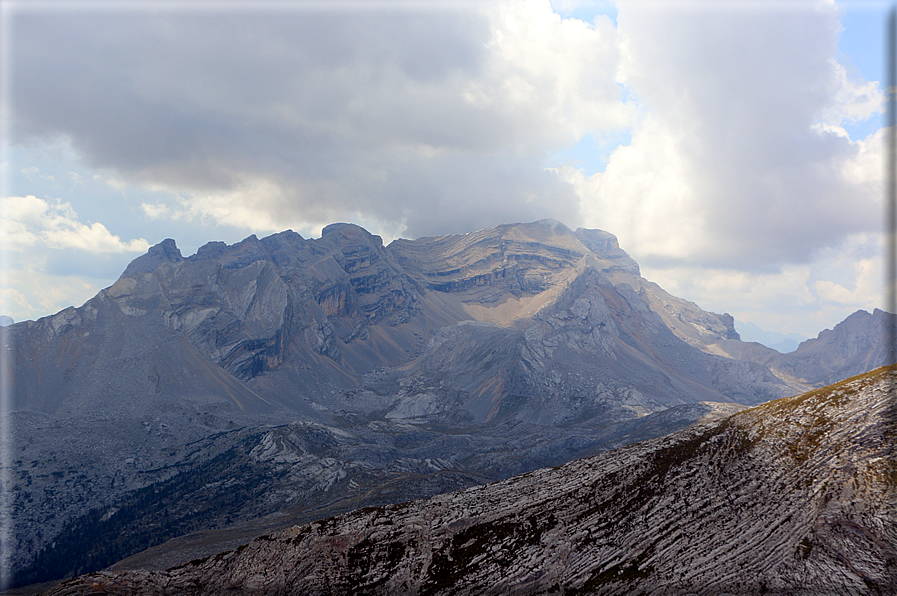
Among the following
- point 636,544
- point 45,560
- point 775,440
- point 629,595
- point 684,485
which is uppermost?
point 775,440

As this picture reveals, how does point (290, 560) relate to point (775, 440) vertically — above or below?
below

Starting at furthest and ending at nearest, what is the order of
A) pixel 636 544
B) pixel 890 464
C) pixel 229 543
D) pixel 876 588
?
1. pixel 229 543
2. pixel 636 544
3. pixel 890 464
4. pixel 876 588

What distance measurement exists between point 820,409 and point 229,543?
189m

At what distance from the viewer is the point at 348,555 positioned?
67312 mm

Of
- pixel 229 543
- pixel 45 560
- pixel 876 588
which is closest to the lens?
pixel 876 588

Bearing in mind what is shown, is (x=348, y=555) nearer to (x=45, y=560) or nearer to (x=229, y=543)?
(x=229, y=543)

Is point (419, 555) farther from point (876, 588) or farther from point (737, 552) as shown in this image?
point (876, 588)

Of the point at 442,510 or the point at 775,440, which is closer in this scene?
the point at 775,440

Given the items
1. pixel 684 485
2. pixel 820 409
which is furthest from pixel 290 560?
pixel 820 409

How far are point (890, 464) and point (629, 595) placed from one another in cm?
3039

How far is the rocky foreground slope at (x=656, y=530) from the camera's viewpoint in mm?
51781

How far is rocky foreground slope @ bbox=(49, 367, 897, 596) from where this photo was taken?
170ft

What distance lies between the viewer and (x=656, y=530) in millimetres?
60125

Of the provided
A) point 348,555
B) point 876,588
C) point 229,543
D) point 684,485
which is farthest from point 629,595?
point 229,543
